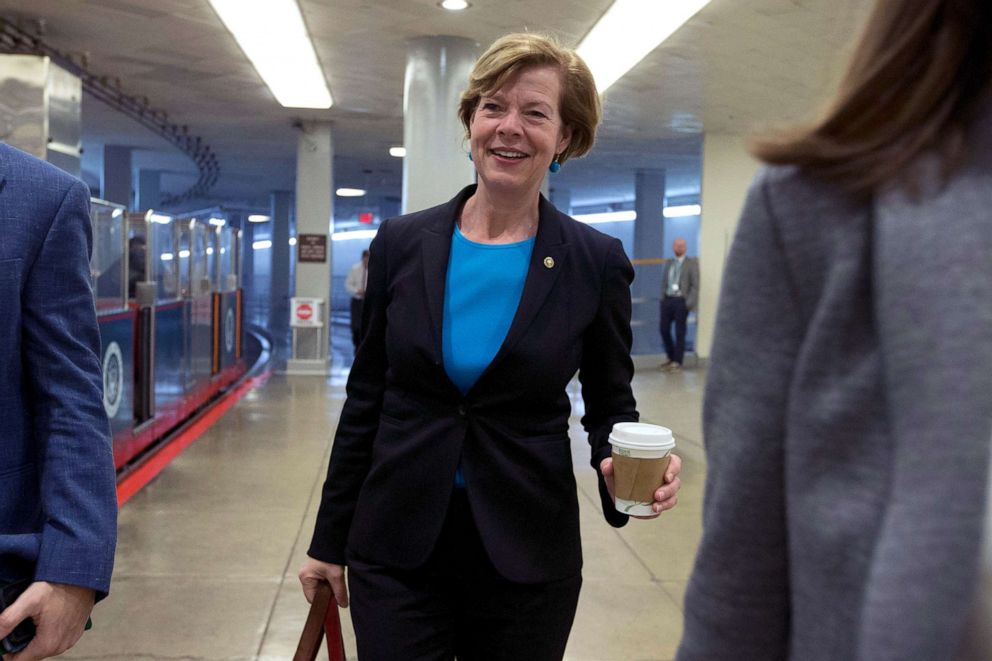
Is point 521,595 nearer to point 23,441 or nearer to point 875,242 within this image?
point 23,441

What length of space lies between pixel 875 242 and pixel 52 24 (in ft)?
30.9

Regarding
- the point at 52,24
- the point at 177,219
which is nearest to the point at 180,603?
the point at 177,219

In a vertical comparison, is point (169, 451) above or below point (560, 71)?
below

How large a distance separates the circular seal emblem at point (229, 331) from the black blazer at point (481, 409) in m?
9.90

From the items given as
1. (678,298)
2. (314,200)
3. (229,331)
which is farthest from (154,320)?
(678,298)

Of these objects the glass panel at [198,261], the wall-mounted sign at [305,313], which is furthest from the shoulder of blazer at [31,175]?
the wall-mounted sign at [305,313]

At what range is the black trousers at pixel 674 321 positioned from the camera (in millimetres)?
13664

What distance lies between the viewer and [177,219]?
900 centimetres

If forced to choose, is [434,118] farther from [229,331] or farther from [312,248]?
[312,248]

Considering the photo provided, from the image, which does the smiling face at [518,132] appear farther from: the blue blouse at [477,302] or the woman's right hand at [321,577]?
the woman's right hand at [321,577]

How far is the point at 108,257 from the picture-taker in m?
6.93

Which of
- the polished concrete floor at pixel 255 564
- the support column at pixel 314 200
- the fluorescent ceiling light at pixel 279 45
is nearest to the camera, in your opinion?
the polished concrete floor at pixel 255 564

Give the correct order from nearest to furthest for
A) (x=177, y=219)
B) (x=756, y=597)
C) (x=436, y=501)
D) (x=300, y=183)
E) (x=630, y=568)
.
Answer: (x=756, y=597)
(x=436, y=501)
(x=630, y=568)
(x=177, y=219)
(x=300, y=183)

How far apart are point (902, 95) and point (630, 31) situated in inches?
306
